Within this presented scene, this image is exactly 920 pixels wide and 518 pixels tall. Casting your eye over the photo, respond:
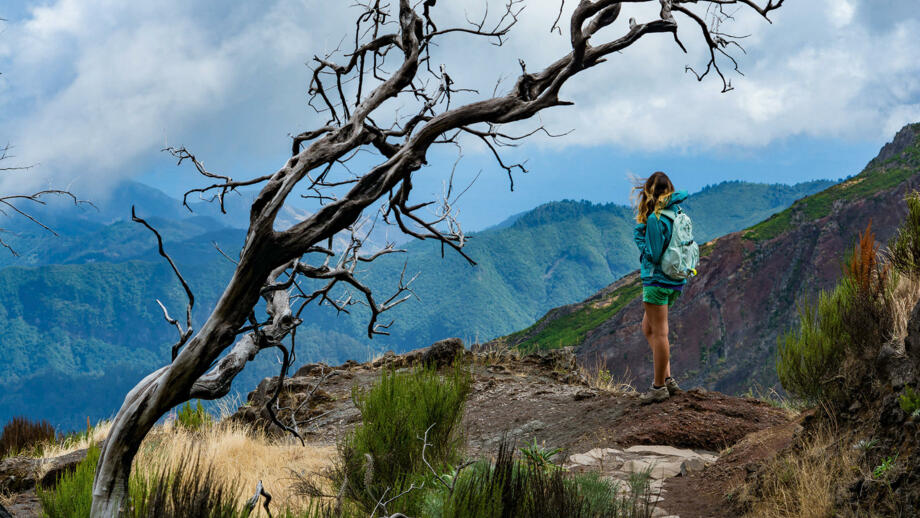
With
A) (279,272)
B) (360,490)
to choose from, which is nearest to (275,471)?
(360,490)

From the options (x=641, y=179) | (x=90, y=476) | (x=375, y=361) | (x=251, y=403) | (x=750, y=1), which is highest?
(x=750, y=1)

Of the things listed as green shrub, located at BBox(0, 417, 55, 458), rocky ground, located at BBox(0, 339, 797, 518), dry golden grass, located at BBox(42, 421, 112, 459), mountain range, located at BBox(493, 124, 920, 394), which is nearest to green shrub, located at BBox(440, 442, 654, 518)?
rocky ground, located at BBox(0, 339, 797, 518)

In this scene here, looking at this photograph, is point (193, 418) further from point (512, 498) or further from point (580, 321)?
point (580, 321)

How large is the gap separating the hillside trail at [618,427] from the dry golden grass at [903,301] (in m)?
1.40

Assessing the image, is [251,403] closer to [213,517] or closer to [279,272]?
[279,272]

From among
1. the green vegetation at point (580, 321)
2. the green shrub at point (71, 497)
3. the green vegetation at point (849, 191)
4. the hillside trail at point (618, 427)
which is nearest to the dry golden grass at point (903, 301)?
the hillside trail at point (618, 427)

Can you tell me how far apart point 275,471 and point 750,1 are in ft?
19.8

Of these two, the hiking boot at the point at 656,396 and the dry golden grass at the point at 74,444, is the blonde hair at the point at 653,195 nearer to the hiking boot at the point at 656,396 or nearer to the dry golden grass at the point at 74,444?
the hiking boot at the point at 656,396

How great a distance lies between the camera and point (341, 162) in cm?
441

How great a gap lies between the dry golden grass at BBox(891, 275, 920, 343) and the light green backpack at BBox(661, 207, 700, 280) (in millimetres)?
1874

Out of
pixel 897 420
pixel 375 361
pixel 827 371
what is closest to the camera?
pixel 897 420

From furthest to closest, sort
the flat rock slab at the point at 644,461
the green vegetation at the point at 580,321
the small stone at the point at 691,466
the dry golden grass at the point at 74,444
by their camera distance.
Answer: the green vegetation at the point at 580,321
the dry golden grass at the point at 74,444
the small stone at the point at 691,466
the flat rock slab at the point at 644,461

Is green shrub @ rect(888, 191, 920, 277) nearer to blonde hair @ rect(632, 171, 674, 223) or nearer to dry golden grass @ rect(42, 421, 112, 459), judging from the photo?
blonde hair @ rect(632, 171, 674, 223)

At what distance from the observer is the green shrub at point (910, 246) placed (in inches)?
186
